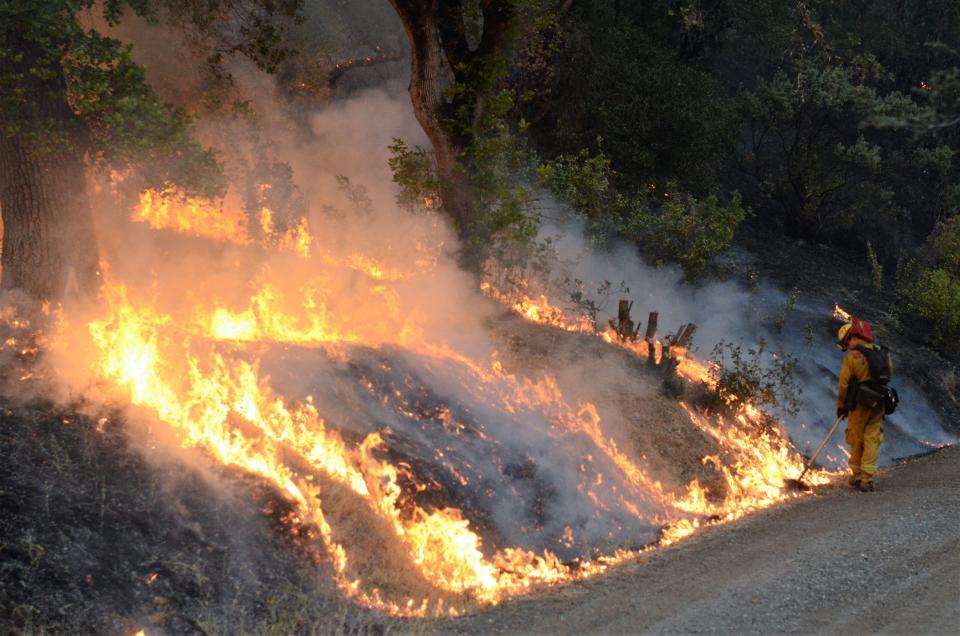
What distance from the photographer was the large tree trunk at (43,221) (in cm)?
827

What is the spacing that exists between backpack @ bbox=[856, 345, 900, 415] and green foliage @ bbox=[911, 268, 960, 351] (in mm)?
6406

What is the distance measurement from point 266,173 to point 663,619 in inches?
339

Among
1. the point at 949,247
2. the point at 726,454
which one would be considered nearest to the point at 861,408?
the point at 726,454

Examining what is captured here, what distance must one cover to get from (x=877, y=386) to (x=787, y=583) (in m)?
3.28

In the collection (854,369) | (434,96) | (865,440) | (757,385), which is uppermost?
(434,96)

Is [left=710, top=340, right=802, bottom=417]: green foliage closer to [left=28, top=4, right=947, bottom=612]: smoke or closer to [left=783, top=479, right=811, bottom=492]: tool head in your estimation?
[left=28, top=4, right=947, bottom=612]: smoke

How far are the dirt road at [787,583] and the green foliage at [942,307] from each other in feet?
22.6

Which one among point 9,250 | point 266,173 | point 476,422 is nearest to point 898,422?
point 476,422

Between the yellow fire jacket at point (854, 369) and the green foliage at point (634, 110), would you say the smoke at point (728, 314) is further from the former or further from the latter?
the green foliage at point (634, 110)

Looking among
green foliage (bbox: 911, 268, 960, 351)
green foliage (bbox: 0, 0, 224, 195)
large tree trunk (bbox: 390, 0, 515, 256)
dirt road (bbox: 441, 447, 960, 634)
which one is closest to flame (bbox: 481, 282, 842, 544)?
dirt road (bbox: 441, 447, 960, 634)

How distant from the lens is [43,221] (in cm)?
839

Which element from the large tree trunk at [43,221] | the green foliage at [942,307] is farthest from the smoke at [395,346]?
the green foliage at [942,307]

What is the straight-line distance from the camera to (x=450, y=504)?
298 inches

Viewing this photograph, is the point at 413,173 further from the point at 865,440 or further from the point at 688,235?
the point at 865,440
